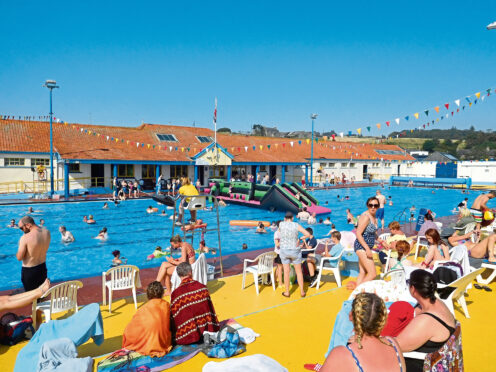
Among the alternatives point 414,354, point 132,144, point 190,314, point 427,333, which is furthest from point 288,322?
point 132,144

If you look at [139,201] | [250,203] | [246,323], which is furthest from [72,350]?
[139,201]

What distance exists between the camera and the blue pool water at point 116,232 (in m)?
11.4

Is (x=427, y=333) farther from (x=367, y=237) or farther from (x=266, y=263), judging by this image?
(x=266, y=263)

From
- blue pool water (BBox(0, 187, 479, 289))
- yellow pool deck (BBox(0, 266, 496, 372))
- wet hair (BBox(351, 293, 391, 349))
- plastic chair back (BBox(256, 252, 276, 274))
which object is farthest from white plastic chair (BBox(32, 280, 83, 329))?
blue pool water (BBox(0, 187, 479, 289))

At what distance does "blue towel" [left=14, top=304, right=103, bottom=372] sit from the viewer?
370cm

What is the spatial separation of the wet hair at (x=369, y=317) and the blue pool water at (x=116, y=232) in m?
9.31

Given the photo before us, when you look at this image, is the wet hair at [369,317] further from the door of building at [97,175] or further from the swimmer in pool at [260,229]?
the door of building at [97,175]

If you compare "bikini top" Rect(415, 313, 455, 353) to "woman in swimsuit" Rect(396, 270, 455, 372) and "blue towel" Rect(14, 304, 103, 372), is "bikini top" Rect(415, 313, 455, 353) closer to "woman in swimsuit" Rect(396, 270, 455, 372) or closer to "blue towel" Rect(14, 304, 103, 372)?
"woman in swimsuit" Rect(396, 270, 455, 372)

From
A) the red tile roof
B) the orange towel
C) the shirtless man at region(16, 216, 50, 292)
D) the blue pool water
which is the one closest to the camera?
the orange towel

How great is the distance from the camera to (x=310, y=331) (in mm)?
5223

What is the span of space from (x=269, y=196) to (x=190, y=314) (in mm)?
16924

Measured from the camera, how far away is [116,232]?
1557 cm

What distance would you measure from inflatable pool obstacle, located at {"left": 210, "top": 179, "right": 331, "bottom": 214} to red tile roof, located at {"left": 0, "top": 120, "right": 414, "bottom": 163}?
6.69m

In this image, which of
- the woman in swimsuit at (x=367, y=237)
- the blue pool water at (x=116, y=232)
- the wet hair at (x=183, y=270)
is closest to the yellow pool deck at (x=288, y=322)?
the woman in swimsuit at (x=367, y=237)
